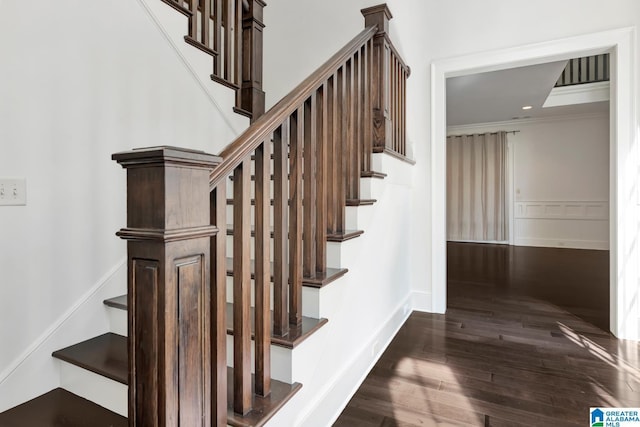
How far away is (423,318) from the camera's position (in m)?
2.93

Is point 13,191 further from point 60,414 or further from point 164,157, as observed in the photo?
point 164,157

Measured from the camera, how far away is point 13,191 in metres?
1.49

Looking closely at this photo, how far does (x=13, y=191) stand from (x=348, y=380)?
174cm

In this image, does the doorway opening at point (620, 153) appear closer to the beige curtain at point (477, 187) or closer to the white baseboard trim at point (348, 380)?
the white baseboard trim at point (348, 380)

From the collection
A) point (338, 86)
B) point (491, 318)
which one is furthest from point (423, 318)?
point (338, 86)

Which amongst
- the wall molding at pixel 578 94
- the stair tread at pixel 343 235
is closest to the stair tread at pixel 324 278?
the stair tread at pixel 343 235

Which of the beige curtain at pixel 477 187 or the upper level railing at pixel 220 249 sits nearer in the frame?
the upper level railing at pixel 220 249

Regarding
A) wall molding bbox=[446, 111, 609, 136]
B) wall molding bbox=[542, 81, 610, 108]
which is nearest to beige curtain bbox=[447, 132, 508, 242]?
wall molding bbox=[446, 111, 609, 136]

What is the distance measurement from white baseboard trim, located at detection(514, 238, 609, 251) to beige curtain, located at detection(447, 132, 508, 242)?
0.41 m

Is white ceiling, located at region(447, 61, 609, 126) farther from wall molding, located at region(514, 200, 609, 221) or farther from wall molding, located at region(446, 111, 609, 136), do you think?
Result: wall molding, located at region(514, 200, 609, 221)

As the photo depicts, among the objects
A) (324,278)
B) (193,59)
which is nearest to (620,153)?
(324,278)

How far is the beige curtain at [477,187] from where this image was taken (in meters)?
7.38

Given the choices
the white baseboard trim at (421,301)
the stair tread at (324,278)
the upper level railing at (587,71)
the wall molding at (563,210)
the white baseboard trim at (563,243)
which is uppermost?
the upper level railing at (587,71)

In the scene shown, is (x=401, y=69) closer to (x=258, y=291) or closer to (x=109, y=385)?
(x=258, y=291)
